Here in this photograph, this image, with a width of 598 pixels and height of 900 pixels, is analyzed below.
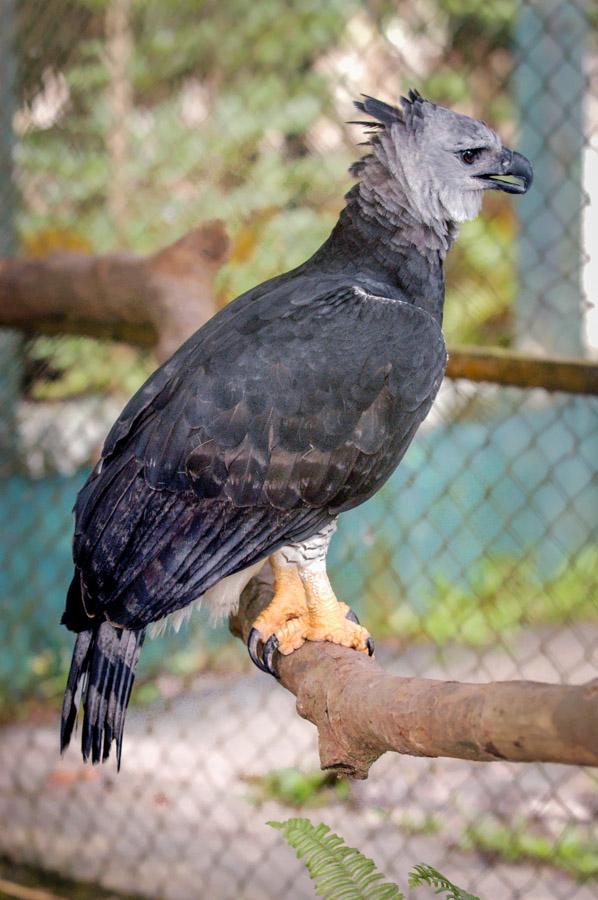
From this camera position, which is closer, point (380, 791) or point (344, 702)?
point (344, 702)

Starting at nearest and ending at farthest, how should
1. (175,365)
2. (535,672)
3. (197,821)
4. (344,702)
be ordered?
(344,702) → (175,365) → (197,821) → (535,672)

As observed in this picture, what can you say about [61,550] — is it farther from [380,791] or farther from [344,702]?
[344,702]

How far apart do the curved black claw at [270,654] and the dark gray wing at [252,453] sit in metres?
0.16

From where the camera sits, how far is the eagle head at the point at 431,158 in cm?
189

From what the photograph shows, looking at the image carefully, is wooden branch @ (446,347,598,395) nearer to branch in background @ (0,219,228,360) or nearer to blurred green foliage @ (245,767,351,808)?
branch in background @ (0,219,228,360)

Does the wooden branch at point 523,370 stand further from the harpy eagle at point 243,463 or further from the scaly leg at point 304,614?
the scaly leg at point 304,614

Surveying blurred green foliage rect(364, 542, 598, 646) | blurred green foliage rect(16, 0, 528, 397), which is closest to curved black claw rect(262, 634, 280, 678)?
blurred green foliage rect(364, 542, 598, 646)

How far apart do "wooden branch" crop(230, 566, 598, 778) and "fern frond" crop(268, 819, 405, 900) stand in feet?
0.43

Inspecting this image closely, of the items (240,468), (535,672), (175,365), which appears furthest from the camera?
(535,672)

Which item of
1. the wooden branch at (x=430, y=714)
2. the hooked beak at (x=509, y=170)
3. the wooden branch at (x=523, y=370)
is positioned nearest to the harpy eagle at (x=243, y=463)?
the wooden branch at (x=430, y=714)

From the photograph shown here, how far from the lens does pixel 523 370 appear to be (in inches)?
88.6

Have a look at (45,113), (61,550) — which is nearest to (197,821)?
(61,550)

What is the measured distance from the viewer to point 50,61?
364cm

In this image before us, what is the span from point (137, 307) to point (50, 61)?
63.4 inches
